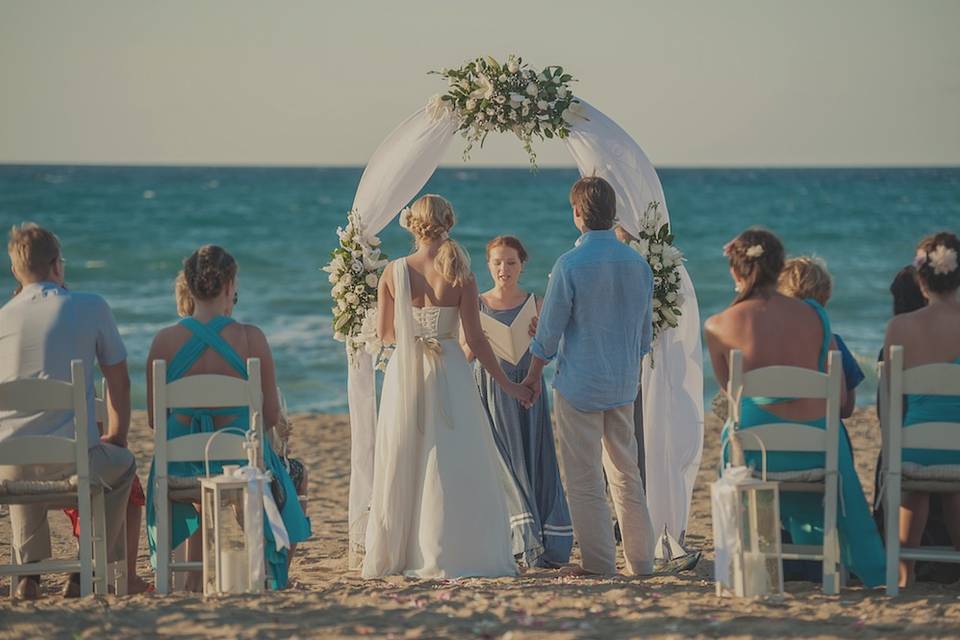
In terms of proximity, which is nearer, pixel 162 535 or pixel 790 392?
pixel 790 392

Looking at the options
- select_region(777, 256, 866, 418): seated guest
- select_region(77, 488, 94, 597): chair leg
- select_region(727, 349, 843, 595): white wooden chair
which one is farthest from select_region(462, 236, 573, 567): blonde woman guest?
select_region(77, 488, 94, 597): chair leg

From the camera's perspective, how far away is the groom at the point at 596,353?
19.8ft

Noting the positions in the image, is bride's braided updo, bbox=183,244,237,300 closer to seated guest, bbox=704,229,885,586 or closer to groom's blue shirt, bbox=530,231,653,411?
groom's blue shirt, bbox=530,231,653,411

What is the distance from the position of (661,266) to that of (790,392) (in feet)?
5.19

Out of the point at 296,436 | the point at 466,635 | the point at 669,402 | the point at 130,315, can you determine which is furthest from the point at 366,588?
the point at 130,315

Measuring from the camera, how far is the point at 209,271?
5609 millimetres

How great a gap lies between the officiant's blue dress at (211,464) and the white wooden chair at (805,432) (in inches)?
79.0

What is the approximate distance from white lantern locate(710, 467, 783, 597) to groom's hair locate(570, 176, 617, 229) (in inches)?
56.6

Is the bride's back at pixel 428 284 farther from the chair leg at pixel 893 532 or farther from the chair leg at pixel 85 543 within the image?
the chair leg at pixel 893 532

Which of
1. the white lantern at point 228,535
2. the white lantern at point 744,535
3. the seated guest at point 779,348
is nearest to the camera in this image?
the white lantern at point 744,535

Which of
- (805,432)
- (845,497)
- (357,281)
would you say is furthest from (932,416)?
(357,281)

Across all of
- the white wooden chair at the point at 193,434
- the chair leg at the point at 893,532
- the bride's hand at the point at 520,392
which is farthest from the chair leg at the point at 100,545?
the chair leg at the point at 893,532

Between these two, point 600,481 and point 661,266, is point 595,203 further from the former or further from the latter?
point 600,481

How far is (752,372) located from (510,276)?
199 cm
